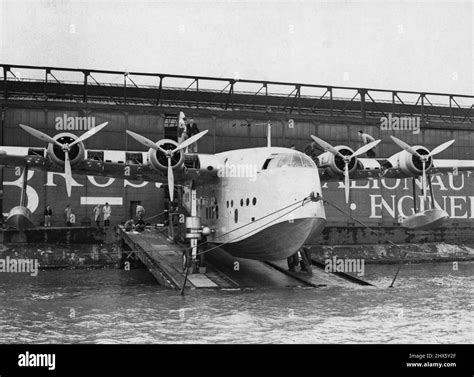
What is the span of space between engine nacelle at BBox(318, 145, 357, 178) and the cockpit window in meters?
4.05

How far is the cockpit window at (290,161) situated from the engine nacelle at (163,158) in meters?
4.03

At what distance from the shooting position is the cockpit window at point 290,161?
2072 centimetres

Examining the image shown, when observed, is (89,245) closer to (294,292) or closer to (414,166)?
(294,292)

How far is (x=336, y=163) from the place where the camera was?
25.0 m

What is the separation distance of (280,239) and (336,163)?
577 centimetres

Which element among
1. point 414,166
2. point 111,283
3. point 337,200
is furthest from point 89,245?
point 337,200

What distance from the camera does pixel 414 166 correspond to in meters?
25.6

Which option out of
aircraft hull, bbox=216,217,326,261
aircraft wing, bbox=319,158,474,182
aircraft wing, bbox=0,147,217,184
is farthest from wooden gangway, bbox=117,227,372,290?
aircraft wing, bbox=319,158,474,182

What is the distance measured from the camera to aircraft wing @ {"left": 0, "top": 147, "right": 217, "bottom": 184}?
882 inches

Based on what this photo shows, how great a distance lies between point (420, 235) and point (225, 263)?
54.5 feet
